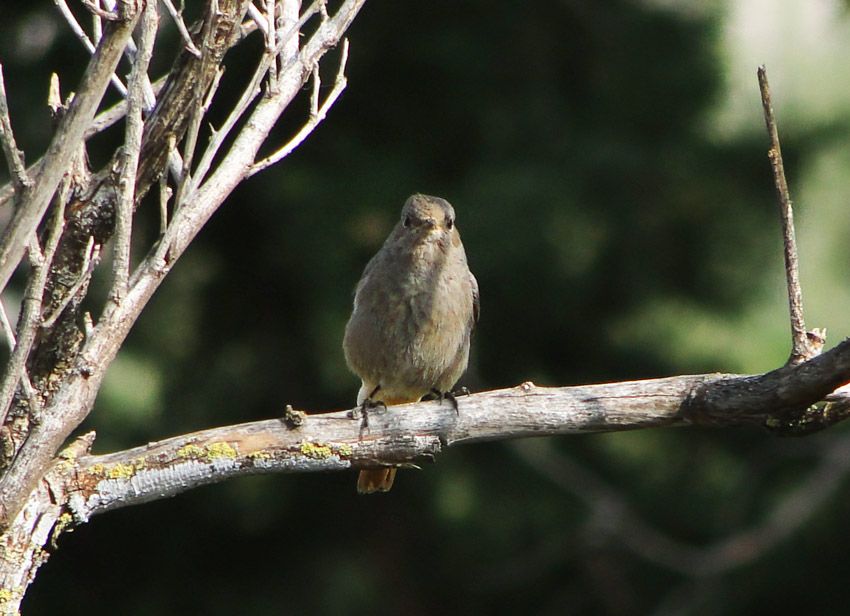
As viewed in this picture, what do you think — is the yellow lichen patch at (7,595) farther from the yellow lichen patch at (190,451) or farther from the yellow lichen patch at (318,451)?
the yellow lichen patch at (318,451)

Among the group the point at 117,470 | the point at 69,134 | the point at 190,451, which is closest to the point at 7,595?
the point at 117,470

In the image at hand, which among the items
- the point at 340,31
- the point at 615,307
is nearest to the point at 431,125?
the point at 615,307

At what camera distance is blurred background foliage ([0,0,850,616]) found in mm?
6645

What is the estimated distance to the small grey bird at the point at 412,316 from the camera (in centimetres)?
455

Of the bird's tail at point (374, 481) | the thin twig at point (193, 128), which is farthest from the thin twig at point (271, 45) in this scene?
the bird's tail at point (374, 481)

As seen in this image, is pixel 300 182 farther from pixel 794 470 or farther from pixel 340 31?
pixel 340 31

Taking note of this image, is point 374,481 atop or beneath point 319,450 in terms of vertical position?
atop

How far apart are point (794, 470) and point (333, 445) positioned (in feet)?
14.5

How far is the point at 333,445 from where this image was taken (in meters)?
Result: 3.14

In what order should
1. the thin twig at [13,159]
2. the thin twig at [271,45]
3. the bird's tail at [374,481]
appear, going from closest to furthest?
the thin twig at [13,159] → the thin twig at [271,45] → the bird's tail at [374,481]

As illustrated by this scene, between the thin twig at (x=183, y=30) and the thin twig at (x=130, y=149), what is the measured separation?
0.46ft

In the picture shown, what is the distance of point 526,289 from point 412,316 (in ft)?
7.61

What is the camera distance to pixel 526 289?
6801 millimetres

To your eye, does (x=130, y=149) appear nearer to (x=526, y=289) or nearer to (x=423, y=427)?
(x=423, y=427)
